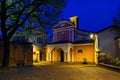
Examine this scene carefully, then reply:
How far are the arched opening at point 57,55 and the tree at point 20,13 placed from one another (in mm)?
23125

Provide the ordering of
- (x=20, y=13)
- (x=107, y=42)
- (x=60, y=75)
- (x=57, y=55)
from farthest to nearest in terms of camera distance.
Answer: (x=57, y=55) < (x=107, y=42) < (x=20, y=13) < (x=60, y=75)

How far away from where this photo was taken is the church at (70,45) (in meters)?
42.8

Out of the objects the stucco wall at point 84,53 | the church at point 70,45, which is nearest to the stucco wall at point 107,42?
the church at point 70,45

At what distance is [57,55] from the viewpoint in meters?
48.2

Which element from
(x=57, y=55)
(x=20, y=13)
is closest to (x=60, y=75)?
(x=20, y=13)

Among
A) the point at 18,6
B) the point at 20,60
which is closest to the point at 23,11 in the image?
the point at 18,6

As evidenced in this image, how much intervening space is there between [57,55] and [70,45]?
4.79m

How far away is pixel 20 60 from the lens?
31203mm

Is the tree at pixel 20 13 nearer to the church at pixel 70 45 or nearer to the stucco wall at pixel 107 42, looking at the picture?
the stucco wall at pixel 107 42

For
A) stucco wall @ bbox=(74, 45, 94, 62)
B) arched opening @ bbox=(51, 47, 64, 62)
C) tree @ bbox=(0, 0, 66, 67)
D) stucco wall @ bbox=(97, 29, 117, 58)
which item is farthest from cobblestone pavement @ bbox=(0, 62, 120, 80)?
arched opening @ bbox=(51, 47, 64, 62)

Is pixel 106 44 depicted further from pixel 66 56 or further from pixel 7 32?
pixel 7 32

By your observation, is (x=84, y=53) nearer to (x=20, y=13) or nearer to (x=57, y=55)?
(x=57, y=55)

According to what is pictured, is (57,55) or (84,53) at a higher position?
(84,53)

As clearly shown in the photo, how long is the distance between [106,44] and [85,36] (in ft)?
52.6
